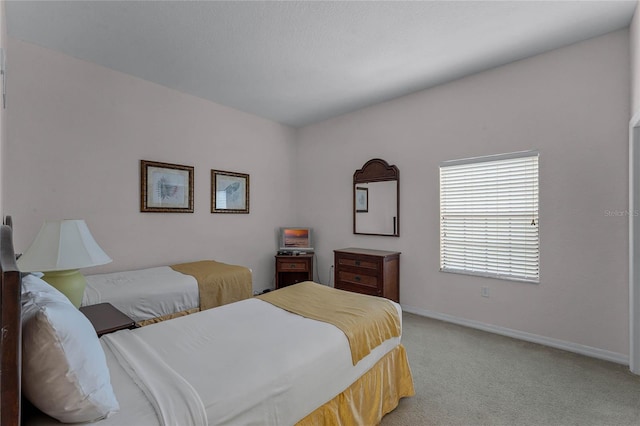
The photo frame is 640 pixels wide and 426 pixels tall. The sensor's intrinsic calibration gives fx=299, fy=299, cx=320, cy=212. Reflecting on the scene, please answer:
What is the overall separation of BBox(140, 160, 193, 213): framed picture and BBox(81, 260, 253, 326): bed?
73 centimetres

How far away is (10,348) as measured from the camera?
77 centimetres

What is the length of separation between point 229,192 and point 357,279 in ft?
→ 7.05

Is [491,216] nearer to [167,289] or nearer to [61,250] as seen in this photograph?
[167,289]

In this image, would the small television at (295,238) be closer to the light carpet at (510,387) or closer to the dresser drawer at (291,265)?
the dresser drawer at (291,265)

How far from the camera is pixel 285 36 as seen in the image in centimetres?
255

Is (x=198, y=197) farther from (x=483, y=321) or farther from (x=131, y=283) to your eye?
(x=483, y=321)

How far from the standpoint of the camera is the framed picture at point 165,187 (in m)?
3.42

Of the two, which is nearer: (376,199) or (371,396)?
(371,396)

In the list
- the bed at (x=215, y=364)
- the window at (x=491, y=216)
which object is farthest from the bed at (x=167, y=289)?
the window at (x=491, y=216)

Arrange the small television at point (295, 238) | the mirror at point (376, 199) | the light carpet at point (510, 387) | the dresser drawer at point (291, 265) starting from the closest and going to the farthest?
the light carpet at point (510, 387), the mirror at point (376, 199), the dresser drawer at point (291, 265), the small television at point (295, 238)

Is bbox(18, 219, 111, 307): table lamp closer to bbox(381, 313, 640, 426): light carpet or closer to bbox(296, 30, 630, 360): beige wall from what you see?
bbox(381, 313, 640, 426): light carpet

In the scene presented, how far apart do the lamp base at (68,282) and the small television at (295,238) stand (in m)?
2.97

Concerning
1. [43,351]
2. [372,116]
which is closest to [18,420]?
[43,351]

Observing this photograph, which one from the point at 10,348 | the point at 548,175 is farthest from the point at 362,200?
the point at 10,348
